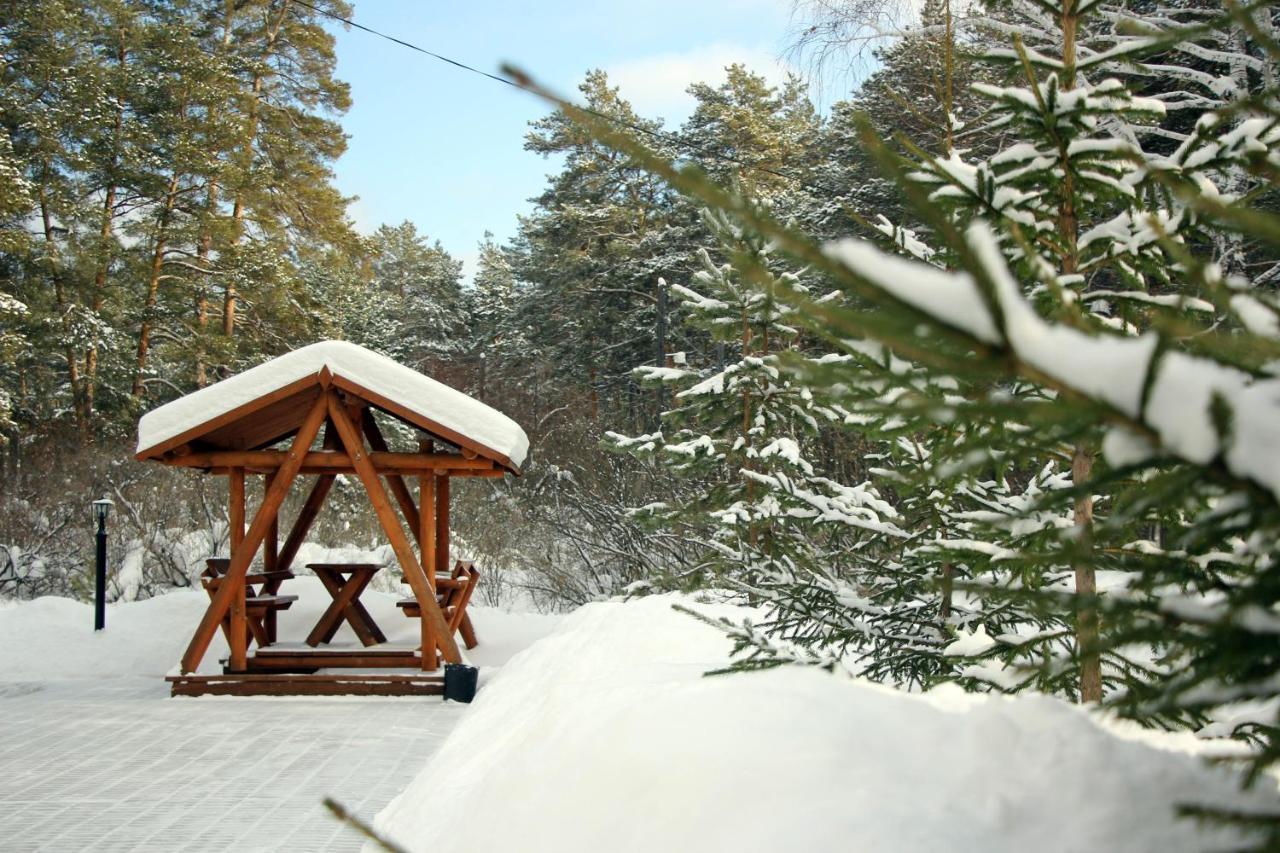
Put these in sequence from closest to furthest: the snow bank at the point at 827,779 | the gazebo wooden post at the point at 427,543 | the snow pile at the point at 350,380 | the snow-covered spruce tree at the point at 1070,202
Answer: the snow bank at the point at 827,779
the snow-covered spruce tree at the point at 1070,202
the snow pile at the point at 350,380
the gazebo wooden post at the point at 427,543

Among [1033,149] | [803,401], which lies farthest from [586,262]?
[1033,149]

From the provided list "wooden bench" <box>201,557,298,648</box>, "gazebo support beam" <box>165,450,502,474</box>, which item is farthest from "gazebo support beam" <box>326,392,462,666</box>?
"wooden bench" <box>201,557,298,648</box>

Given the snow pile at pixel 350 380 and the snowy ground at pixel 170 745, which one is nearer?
the snowy ground at pixel 170 745

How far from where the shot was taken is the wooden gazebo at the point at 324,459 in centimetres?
821


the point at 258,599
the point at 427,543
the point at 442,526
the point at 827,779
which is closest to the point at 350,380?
the point at 427,543

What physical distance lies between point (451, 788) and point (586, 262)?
2389 cm

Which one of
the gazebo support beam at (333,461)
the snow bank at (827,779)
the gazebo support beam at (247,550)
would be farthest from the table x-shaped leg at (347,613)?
the snow bank at (827,779)

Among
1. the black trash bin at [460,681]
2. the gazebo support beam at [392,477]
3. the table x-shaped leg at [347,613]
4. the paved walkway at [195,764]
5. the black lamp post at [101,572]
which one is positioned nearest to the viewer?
the paved walkway at [195,764]

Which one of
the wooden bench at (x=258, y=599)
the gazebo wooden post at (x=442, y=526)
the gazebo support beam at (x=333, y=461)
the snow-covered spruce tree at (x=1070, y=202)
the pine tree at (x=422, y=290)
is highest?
the pine tree at (x=422, y=290)

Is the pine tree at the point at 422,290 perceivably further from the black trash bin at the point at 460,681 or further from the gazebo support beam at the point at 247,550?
the black trash bin at the point at 460,681

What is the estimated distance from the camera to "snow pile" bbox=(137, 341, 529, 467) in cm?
817

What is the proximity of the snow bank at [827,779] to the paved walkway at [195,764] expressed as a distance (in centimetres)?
286

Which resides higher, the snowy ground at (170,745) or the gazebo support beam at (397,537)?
the gazebo support beam at (397,537)

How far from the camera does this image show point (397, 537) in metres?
8.30
